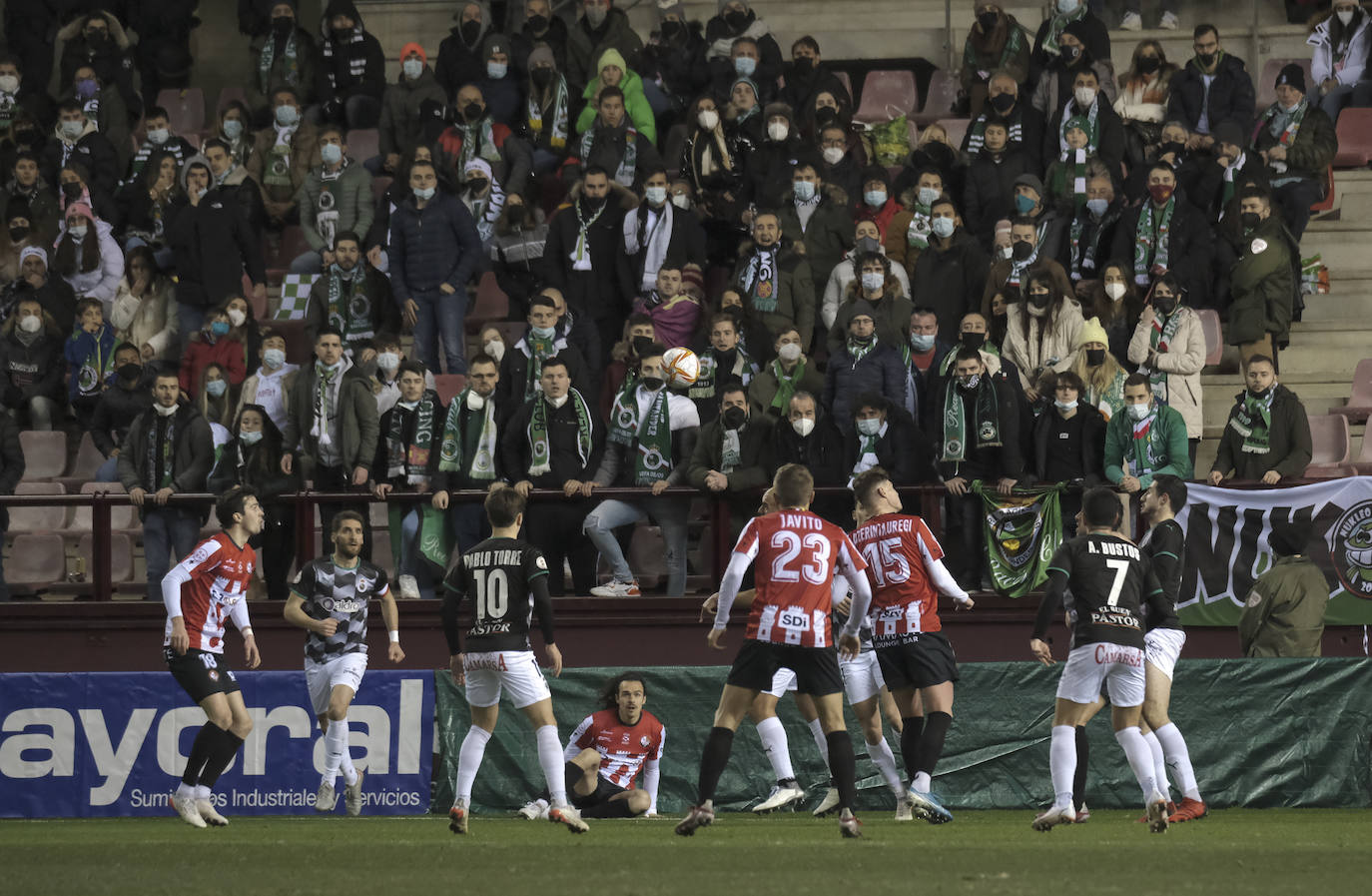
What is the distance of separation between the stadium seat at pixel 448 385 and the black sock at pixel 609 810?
5301mm

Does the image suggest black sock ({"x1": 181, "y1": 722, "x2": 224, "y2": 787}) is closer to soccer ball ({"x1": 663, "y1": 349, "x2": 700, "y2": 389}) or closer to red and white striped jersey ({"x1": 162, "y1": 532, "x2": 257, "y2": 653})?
red and white striped jersey ({"x1": 162, "y1": 532, "x2": 257, "y2": 653})

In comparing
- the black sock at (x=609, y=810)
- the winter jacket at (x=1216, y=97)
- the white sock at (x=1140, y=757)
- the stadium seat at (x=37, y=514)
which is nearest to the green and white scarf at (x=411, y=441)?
the stadium seat at (x=37, y=514)

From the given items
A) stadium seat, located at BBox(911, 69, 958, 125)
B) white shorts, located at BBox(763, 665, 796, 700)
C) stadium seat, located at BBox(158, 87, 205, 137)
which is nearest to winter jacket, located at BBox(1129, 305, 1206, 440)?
white shorts, located at BBox(763, 665, 796, 700)

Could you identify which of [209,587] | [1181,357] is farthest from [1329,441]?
[209,587]

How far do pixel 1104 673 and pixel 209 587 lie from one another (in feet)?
18.4

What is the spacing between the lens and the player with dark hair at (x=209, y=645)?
12.2m

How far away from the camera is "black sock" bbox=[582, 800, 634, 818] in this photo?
1316 centimetres

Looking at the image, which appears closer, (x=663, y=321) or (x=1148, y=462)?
(x=1148, y=462)

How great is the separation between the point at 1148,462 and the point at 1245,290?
2.80 m

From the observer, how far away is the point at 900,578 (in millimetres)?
11484

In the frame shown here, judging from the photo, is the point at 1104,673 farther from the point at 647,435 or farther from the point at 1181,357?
the point at 1181,357

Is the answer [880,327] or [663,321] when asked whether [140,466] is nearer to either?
[663,321]

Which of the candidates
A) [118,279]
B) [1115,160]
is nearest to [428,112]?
[118,279]

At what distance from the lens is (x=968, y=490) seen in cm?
1494
